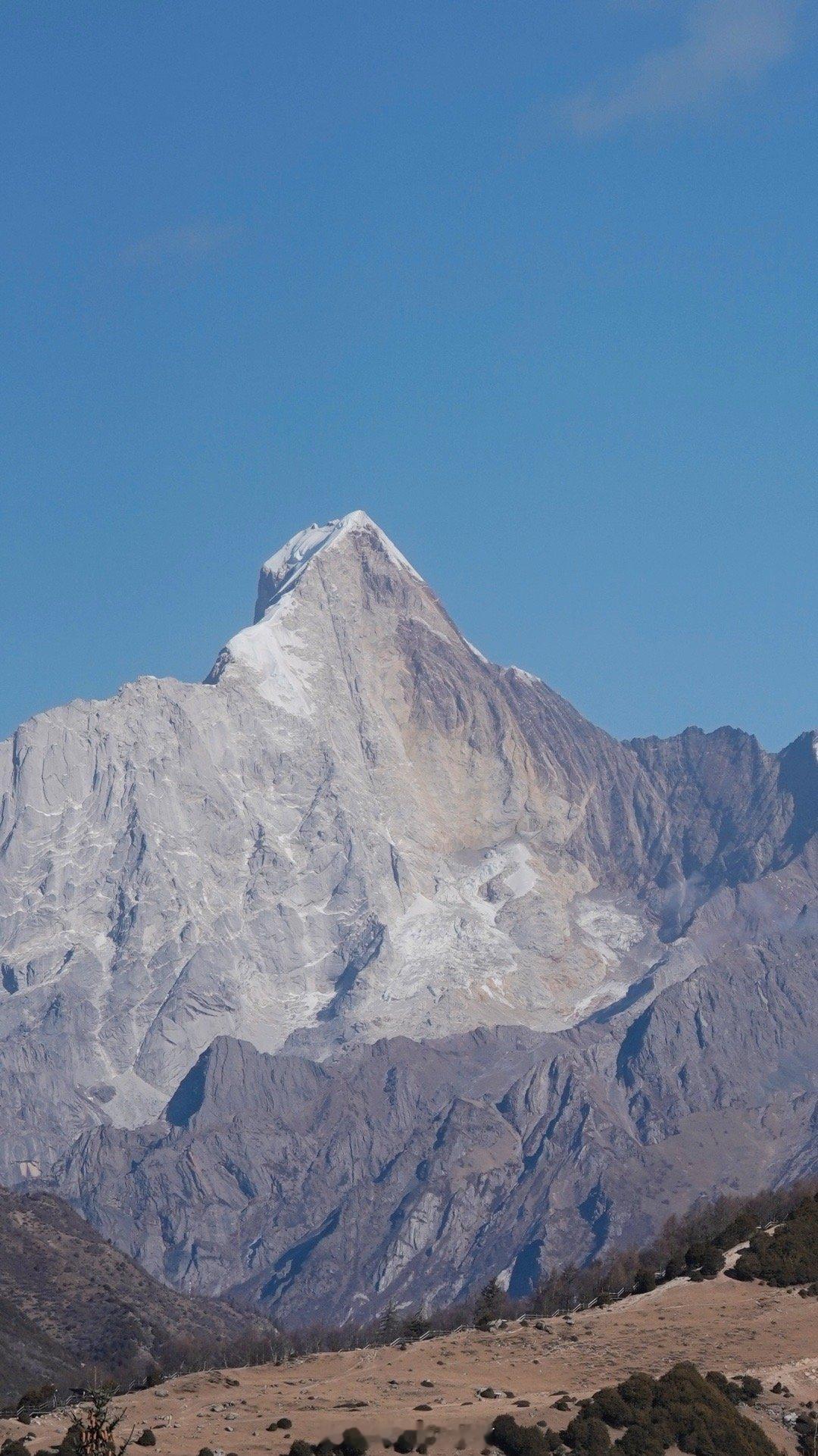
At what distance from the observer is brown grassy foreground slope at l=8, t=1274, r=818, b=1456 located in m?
114

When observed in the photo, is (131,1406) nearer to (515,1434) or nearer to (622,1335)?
(515,1434)

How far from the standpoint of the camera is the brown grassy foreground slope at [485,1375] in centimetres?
11406

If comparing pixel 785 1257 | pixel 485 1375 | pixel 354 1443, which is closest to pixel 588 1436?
pixel 354 1443

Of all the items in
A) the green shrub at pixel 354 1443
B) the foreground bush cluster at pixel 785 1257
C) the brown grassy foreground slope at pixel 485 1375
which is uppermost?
the foreground bush cluster at pixel 785 1257

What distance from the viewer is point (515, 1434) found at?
113562mm

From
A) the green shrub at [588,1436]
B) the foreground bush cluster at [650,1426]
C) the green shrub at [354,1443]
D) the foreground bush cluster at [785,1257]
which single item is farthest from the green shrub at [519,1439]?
the foreground bush cluster at [785,1257]

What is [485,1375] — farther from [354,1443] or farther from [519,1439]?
[354,1443]

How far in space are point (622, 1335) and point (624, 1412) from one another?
23677 millimetres

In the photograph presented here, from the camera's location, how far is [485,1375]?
433ft

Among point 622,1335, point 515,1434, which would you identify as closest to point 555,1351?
point 622,1335

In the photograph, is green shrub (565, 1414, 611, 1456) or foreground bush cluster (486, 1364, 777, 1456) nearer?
foreground bush cluster (486, 1364, 777, 1456)

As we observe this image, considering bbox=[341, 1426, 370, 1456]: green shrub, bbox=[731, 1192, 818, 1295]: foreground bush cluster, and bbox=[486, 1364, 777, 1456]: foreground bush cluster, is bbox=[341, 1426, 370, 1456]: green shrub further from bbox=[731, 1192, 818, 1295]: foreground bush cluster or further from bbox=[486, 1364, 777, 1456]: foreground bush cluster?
bbox=[731, 1192, 818, 1295]: foreground bush cluster

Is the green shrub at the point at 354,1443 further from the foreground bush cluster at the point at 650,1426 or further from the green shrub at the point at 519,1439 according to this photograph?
the foreground bush cluster at the point at 650,1426

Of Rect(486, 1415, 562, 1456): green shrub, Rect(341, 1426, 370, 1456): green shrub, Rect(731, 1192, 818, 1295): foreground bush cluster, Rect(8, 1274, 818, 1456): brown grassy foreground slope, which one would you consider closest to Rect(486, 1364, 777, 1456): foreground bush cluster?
Rect(486, 1415, 562, 1456): green shrub
